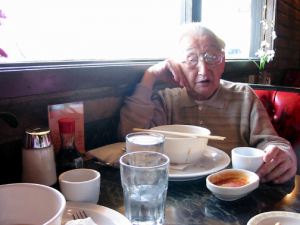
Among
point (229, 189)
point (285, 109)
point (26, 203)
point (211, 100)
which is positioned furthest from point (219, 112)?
point (26, 203)

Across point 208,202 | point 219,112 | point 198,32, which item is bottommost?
point 208,202

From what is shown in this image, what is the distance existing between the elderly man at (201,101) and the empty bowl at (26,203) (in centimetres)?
79

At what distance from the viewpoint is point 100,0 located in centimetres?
153

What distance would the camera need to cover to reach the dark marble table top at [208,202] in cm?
71

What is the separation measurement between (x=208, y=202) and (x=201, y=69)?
33.7 inches

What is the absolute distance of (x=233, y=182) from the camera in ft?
2.81

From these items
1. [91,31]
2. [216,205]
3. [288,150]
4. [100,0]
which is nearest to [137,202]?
[216,205]

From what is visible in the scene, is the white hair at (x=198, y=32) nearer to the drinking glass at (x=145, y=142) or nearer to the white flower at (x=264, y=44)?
Answer: the drinking glass at (x=145, y=142)

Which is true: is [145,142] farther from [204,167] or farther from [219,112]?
[219,112]

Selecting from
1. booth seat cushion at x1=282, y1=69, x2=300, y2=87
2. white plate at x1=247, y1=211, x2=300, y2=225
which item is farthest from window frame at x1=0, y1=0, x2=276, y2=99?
booth seat cushion at x1=282, y1=69, x2=300, y2=87

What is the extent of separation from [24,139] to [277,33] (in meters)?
3.45

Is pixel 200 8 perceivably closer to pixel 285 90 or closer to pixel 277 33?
pixel 285 90

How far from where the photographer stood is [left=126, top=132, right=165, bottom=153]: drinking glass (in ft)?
2.76

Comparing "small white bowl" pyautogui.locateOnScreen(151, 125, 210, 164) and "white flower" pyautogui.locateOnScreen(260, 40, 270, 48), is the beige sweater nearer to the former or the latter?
"small white bowl" pyautogui.locateOnScreen(151, 125, 210, 164)
